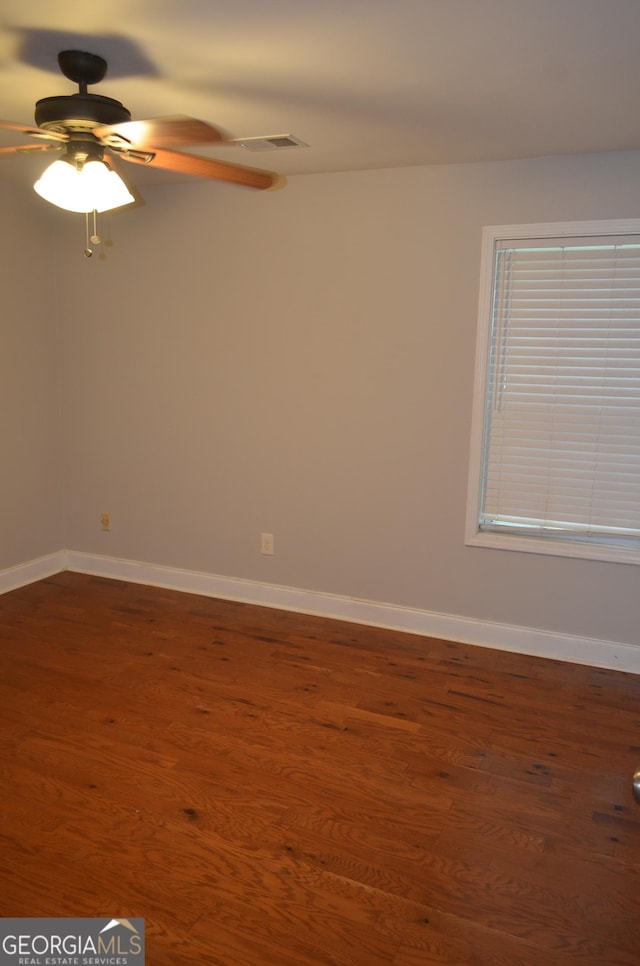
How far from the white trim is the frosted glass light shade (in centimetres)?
273

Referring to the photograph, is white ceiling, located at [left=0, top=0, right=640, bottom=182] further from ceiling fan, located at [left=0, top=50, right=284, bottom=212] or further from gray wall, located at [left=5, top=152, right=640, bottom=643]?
gray wall, located at [left=5, top=152, right=640, bottom=643]

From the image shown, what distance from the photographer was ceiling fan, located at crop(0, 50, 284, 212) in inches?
81.5

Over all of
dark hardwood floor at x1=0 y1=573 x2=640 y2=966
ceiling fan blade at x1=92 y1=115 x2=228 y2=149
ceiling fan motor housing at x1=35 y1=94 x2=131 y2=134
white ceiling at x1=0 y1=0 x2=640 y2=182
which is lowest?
dark hardwood floor at x1=0 y1=573 x2=640 y2=966

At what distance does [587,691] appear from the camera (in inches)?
128

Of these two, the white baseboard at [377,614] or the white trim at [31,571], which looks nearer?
the white baseboard at [377,614]

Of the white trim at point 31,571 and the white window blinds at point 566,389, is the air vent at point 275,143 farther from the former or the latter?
the white trim at point 31,571

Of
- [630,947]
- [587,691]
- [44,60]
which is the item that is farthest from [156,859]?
[44,60]

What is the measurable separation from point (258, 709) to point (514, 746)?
106cm

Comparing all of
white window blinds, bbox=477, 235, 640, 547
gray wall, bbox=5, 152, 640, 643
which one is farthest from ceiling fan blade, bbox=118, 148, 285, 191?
white window blinds, bbox=477, 235, 640, 547

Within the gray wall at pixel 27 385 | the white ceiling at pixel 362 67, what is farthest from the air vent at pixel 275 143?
the gray wall at pixel 27 385

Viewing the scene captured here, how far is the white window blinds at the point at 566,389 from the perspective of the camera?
3.27 m

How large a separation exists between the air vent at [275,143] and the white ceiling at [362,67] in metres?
0.04

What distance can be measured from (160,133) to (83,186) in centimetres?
37

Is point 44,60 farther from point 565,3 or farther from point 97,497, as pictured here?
point 97,497
